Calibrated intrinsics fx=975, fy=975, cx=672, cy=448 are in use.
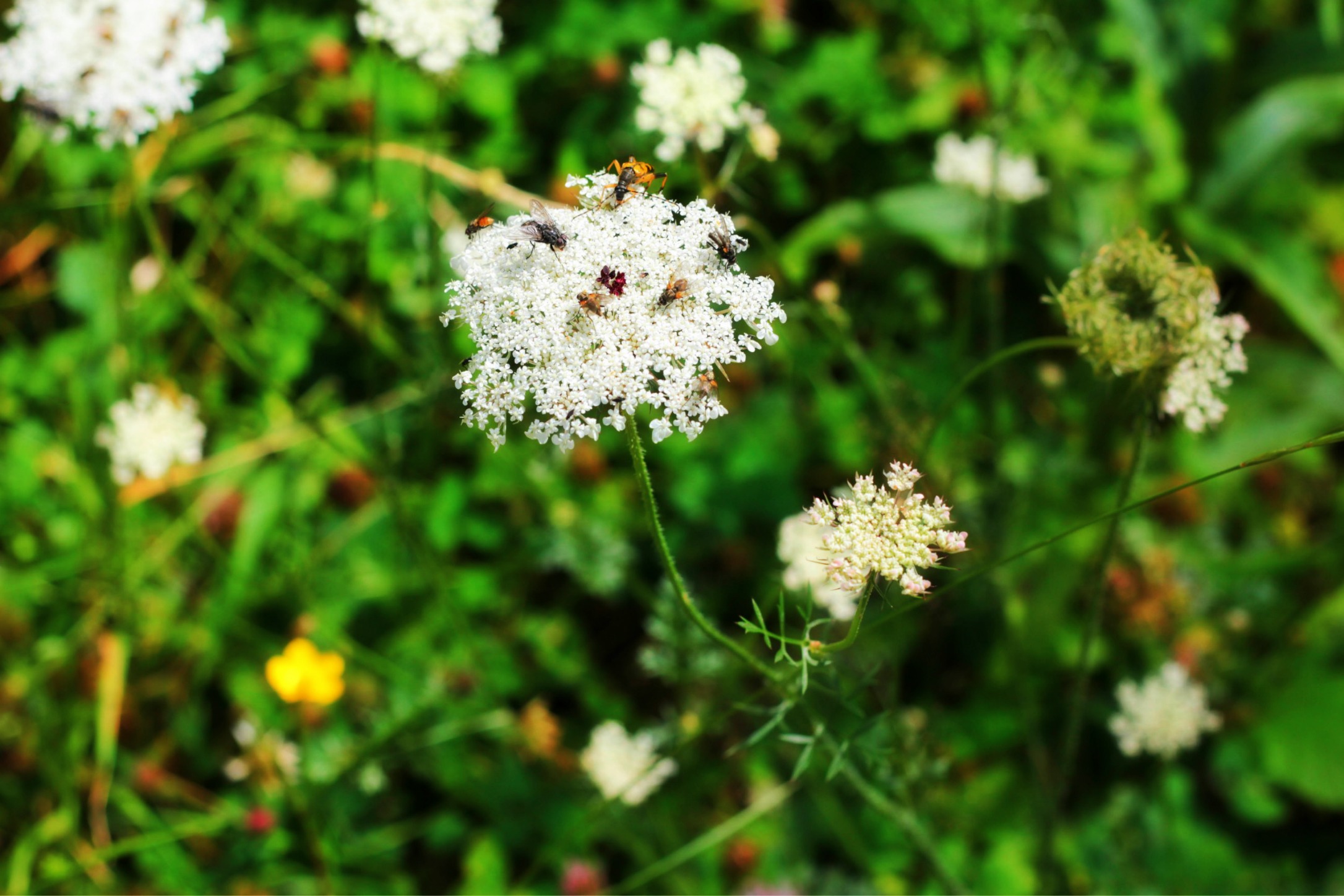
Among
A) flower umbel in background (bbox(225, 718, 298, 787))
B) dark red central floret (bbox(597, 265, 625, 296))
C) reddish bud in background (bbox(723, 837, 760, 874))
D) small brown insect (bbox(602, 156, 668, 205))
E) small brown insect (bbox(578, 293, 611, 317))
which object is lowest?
reddish bud in background (bbox(723, 837, 760, 874))

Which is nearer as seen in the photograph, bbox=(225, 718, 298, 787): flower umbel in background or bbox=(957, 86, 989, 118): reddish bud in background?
bbox=(225, 718, 298, 787): flower umbel in background

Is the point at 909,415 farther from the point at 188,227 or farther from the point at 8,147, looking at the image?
the point at 8,147

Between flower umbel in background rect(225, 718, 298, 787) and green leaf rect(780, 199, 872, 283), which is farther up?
green leaf rect(780, 199, 872, 283)

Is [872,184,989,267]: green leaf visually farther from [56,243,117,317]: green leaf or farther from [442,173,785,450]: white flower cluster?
[56,243,117,317]: green leaf

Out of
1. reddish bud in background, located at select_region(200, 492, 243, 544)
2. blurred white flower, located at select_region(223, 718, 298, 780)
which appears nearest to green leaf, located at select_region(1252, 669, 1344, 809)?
blurred white flower, located at select_region(223, 718, 298, 780)

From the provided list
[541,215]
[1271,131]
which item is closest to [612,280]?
[541,215]

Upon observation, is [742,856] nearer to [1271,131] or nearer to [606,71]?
[606,71]

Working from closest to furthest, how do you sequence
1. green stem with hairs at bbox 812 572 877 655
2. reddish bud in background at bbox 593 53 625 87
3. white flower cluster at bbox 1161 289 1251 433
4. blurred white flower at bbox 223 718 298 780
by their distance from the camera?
green stem with hairs at bbox 812 572 877 655 < white flower cluster at bbox 1161 289 1251 433 < blurred white flower at bbox 223 718 298 780 < reddish bud in background at bbox 593 53 625 87
